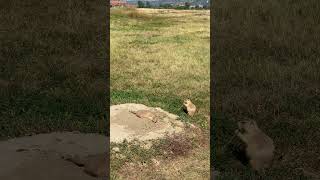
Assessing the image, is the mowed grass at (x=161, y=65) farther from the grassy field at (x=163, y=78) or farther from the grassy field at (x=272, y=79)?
the grassy field at (x=272, y=79)

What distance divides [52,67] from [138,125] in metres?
4.79

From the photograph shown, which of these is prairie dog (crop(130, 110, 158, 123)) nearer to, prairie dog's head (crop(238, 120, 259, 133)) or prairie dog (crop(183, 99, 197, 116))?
prairie dog (crop(183, 99, 197, 116))

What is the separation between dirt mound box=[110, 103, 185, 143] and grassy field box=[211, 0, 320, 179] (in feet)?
2.83

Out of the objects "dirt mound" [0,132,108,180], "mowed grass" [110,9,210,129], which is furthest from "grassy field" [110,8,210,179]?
"dirt mound" [0,132,108,180]

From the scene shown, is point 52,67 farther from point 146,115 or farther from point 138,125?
point 138,125

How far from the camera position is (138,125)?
9227 millimetres

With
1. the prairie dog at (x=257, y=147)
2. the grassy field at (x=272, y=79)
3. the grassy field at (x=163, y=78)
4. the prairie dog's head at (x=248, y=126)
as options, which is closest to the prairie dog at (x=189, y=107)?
the grassy field at (x=163, y=78)

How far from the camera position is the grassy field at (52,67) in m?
9.74

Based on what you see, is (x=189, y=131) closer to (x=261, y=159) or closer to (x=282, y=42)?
(x=261, y=159)

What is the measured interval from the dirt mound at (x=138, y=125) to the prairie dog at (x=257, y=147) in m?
1.40

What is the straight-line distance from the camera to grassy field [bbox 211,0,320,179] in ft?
28.5

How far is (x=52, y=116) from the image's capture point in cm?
984

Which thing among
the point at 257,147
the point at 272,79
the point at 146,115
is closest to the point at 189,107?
the point at 146,115

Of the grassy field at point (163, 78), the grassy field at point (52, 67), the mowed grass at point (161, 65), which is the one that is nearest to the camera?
the grassy field at point (163, 78)
